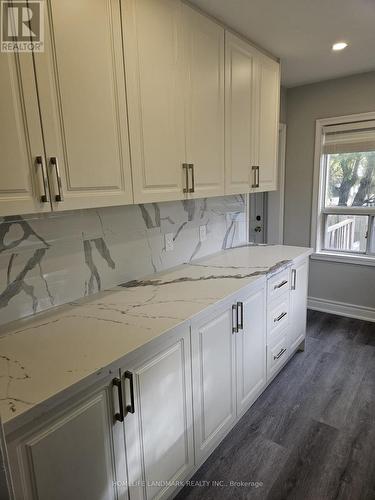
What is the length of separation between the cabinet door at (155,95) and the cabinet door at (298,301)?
4.33 feet

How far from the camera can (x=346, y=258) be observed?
349cm

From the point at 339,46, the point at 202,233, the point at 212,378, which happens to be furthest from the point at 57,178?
the point at 339,46

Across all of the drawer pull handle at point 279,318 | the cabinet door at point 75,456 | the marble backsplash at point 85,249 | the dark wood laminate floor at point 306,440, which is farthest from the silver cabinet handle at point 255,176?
the cabinet door at point 75,456

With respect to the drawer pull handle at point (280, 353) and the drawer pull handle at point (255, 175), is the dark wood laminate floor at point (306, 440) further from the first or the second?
the drawer pull handle at point (255, 175)

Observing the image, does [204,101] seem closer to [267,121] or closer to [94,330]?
[267,121]

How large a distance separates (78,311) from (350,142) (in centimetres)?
319

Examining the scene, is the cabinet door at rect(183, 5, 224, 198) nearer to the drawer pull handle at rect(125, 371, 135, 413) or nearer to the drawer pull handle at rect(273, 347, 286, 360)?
the drawer pull handle at rect(125, 371, 135, 413)

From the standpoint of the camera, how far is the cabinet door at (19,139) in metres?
1.06

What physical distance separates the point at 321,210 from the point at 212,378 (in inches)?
105

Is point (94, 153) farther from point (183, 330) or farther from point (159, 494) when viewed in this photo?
point (159, 494)

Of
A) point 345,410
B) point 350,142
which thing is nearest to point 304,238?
point 350,142

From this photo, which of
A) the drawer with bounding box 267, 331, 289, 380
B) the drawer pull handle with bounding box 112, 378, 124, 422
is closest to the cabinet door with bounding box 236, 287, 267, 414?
the drawer with bounding box 267, 331, 289, 380

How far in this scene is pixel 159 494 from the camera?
142cm

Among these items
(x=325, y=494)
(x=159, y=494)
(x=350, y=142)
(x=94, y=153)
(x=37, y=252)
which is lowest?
(x=325, y=494)
